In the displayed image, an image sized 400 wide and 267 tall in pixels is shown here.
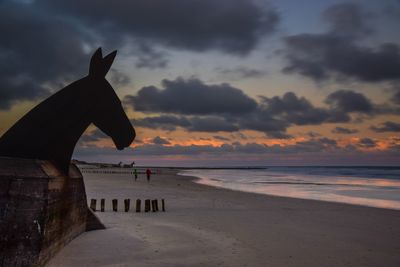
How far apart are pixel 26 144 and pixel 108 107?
1.72m

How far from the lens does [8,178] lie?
6027mm

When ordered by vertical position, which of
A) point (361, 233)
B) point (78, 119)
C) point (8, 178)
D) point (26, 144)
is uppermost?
point (78, 119)

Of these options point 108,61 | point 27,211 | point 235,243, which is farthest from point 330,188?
point 27,211

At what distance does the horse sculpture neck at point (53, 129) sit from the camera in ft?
23.3

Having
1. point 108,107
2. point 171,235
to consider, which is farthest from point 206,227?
point 108,107

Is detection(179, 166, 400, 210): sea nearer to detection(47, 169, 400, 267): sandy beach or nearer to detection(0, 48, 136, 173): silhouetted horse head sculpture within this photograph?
detection(47, 169, 400, 267): sandy beach

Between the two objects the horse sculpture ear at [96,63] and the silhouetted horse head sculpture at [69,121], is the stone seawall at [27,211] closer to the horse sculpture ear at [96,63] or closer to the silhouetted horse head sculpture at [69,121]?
the silhouetted horse head sculpture at [69,121]

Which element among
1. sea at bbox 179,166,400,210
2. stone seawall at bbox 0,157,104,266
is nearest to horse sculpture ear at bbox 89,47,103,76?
stone seawall at bbox 0,157,104,266

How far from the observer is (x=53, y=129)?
737cm

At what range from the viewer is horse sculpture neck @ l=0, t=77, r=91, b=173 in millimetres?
7105

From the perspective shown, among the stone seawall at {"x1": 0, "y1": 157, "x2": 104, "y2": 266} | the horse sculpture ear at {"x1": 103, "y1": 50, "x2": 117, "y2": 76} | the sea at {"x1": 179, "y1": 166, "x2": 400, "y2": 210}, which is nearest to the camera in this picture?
the stone seawall at {"x1": 0, "y1": 157, "x2": 104, "y2": 266}

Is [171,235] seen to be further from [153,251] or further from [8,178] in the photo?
[8,178]

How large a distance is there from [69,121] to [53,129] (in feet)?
1.11

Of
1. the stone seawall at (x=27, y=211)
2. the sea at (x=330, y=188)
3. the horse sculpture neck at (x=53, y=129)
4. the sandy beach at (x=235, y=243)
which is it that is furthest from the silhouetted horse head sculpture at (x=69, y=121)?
the sea at (x=330, y=188)
